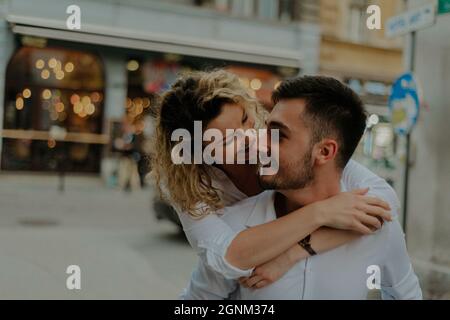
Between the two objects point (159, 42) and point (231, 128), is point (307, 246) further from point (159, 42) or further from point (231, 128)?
point (159, 42)

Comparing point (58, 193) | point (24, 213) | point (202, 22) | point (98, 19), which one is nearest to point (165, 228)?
point (24, 213)

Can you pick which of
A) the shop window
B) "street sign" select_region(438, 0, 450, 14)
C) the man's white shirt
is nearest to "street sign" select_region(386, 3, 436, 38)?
"street sign" select_region(438, 0, 450, 14)

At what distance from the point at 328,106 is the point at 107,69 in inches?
392

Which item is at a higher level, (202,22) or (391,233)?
(202,22)

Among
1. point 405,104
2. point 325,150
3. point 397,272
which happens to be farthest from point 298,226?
point 405,104

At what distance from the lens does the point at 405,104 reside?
3.99m

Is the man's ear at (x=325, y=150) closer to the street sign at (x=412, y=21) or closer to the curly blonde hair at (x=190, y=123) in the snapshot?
the curly blonde hair at (x=190, y=123)

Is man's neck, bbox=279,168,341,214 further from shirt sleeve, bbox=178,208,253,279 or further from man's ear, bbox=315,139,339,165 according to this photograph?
shirt sleeve, bbox=178,208,253,279

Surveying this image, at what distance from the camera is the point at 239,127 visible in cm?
125

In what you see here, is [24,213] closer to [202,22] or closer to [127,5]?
[127,5]

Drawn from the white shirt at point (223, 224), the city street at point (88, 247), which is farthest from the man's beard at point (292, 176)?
the city street at point (88, 247)

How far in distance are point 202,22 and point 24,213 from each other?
19.2 feet

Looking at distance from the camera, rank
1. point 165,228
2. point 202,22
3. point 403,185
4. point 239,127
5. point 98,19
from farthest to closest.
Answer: point 202,22
point 98,19
point 165,228
point 403,185
point 239,127

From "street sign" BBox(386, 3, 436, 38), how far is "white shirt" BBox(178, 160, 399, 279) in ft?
7.78
